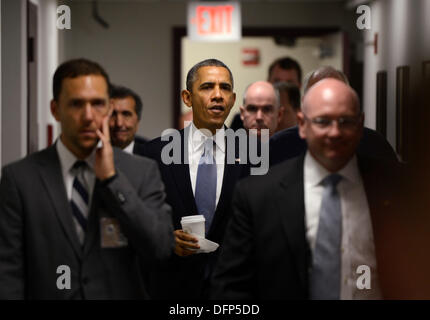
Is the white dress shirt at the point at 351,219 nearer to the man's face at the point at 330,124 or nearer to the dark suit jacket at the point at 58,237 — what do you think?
the man's face at the point at 330,124

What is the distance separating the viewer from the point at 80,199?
1641 mm

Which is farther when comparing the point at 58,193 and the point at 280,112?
the point at 280,112

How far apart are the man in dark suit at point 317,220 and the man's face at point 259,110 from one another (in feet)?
0.71

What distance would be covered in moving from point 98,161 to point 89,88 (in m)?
0.22

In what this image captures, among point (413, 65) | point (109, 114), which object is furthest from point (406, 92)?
point (109, 114)

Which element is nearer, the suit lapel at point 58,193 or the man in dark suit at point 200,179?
the suit lapel at point 58,193

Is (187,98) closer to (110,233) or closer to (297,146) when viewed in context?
(297,146)

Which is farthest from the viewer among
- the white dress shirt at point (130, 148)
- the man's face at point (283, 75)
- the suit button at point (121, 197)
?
the man's face at point (283, 75)

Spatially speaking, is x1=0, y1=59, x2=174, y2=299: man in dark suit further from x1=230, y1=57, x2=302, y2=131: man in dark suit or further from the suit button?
x1=230, y1=57, x2=302, y2=131: man in dark suit

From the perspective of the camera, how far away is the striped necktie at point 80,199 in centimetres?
163

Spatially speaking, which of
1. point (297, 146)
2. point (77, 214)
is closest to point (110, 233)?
point (77, 214)

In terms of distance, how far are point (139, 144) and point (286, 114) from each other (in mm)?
461

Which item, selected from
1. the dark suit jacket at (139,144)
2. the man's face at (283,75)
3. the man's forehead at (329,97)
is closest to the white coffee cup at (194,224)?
the dark suit jacket at (139,144)

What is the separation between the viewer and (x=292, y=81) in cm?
203
